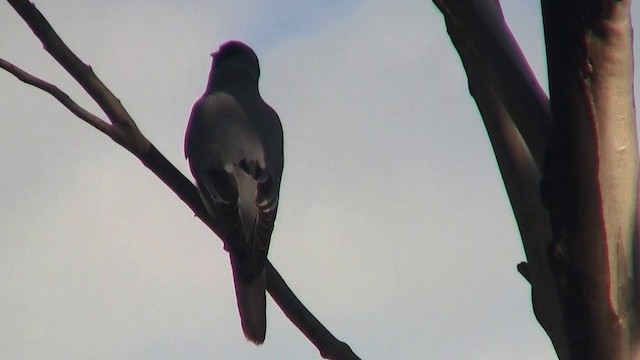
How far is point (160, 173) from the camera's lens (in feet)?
10.2

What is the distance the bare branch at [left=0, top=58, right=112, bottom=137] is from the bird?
128 centimetres

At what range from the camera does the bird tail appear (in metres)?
4.20

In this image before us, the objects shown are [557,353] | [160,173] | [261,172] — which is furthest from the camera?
[261,172]

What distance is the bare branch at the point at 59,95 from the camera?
9.46 feet

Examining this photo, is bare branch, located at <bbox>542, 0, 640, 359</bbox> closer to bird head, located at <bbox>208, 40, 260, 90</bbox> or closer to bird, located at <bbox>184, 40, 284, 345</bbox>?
bird, located at <bbox>184, 40, 284, 345</bbox>

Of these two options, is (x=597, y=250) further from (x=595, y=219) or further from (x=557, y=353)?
(x=557, y=353)

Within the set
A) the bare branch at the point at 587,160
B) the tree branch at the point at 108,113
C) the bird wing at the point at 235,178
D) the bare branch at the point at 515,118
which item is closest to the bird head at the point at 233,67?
the bird wing at the point at 235,178

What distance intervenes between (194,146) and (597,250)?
351 centimetres

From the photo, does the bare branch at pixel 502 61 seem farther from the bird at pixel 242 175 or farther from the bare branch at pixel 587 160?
the bird at pixel 242 175

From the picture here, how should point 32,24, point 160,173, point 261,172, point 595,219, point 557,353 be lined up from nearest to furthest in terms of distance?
point 595,219 < point 557,353 < point 32,24 < point 160,173 < point 261,172

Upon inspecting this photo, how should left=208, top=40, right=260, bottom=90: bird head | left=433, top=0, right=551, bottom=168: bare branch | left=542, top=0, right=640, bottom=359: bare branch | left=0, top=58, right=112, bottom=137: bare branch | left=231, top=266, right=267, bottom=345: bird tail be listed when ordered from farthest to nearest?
left=208, top=40, right=260, bottom=90: bird head → left=231, top=266, right=267, bottom=345: bird tail → left=0, top=58, right=112, bottom=137: bare branch → left=433, top=0, right=551, bottom=168: bare branch → left=542, top=0, right=640, bottom=359: bare branch

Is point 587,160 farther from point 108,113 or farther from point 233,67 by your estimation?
point 233,67

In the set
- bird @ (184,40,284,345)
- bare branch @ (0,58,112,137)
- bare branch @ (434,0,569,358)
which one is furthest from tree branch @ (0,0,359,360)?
bird @ (184,40,284,345)

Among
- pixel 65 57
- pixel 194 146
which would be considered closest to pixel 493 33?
pixel 65 57
